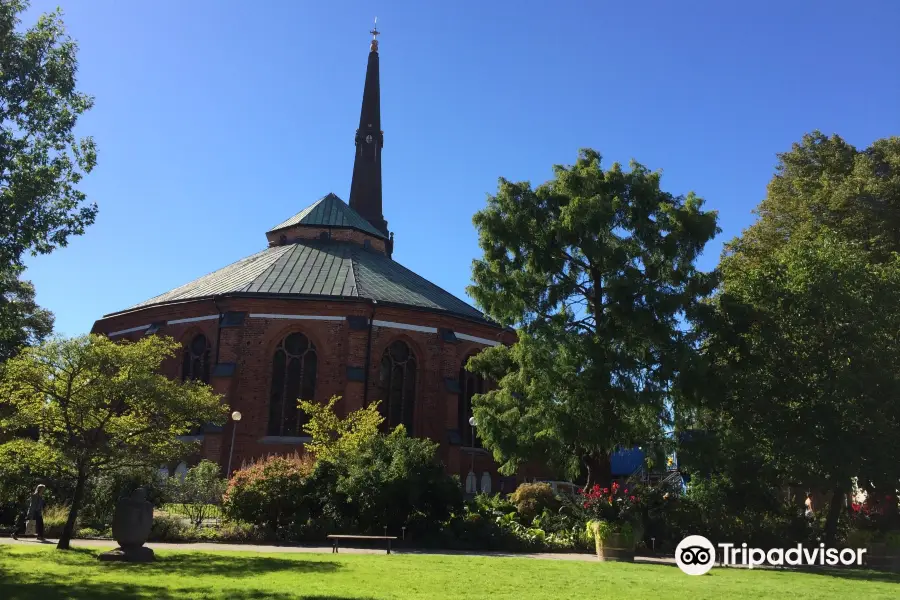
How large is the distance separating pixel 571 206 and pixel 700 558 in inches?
375

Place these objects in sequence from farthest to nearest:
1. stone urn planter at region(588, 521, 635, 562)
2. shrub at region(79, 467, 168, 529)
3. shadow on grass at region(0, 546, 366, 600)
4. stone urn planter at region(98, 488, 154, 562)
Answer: shrub at region(79, 467, 168, 529), stone urn planter at region(588, 521, 635, 562), stone urn planter at region(98, 488, 154, 562), shadow on grass at region(0, 546, 366, 600)

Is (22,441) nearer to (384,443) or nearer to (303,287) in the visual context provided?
(384,443)

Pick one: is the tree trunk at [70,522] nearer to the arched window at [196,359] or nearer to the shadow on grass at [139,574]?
the shadow on grass at [139,574]

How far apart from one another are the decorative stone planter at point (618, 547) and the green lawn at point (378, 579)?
1359 mm

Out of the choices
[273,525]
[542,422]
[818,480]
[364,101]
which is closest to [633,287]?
[542,422]

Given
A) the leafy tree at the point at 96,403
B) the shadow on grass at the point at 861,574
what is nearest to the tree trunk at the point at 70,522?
the leafy tree at the point at 96,403

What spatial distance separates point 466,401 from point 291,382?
821cm

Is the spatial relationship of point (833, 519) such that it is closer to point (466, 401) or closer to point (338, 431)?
point (338, 431)

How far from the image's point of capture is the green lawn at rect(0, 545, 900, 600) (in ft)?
31.8

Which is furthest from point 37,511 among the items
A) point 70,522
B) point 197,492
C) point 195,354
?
point 195,354

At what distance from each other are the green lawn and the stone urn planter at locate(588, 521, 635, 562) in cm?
136

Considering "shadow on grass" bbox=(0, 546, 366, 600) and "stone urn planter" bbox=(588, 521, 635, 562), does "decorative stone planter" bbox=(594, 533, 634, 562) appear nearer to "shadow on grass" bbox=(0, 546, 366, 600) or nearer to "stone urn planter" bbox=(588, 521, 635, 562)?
"stone urn planter" bbox=(588, 521, 635, 562)

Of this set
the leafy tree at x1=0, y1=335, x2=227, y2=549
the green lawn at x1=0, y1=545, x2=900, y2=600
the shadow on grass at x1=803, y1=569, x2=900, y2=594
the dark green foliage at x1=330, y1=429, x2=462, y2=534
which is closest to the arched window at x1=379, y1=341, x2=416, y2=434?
the dark green foliage at x1=330, y1=429, x2=462, y2=534

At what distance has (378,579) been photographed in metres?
11.1
